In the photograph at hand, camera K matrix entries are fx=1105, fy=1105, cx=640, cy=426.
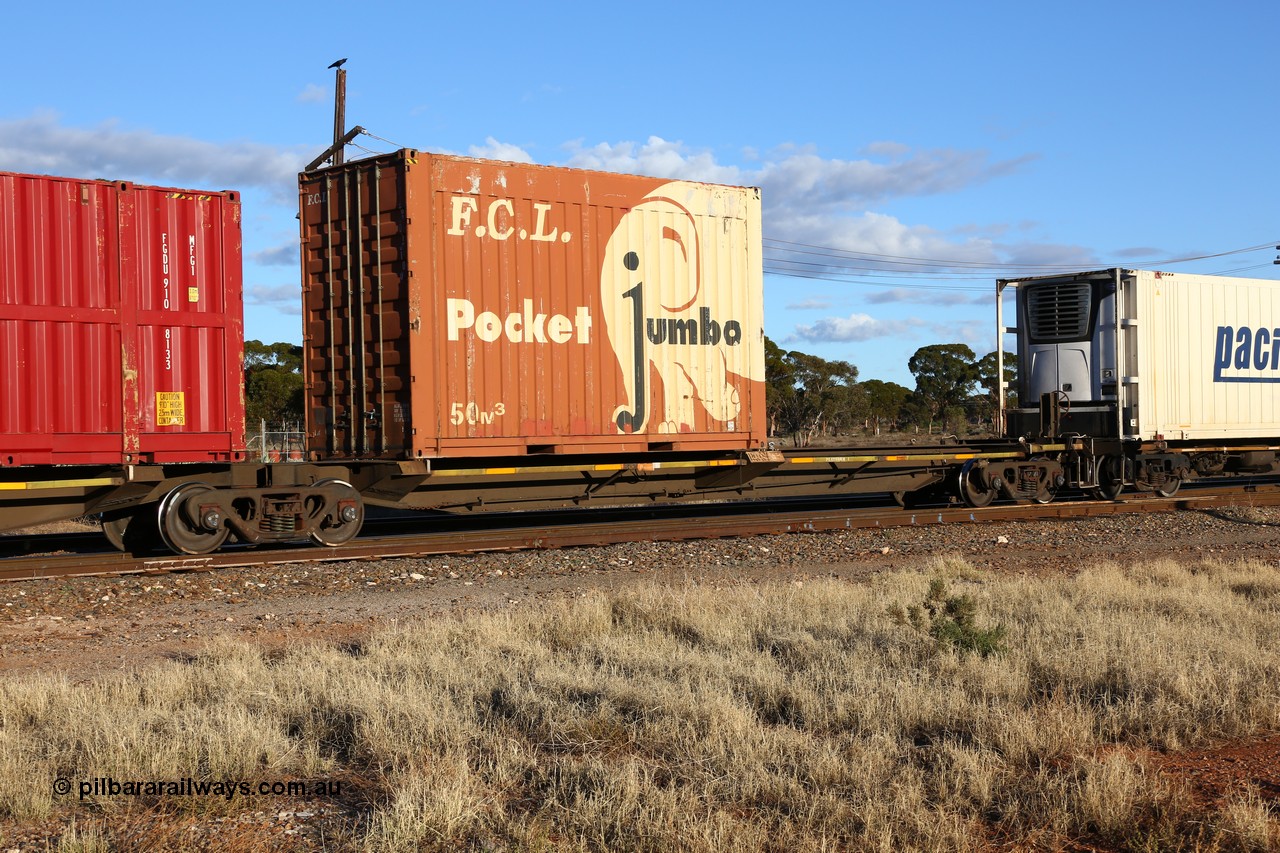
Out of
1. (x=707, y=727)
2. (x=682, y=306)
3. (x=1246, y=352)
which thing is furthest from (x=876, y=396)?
A: (x=707, y=727)

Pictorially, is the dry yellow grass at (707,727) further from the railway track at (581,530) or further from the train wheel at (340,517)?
the train wheel at (340,517)

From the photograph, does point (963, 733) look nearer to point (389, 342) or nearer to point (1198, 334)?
point (389, 342)

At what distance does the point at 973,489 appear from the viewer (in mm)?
17469

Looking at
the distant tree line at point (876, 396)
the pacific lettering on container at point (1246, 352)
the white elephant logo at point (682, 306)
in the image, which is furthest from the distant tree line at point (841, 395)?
the white elephant logo at point (682, 306)

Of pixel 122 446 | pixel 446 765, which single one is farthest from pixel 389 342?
pixel 446 765

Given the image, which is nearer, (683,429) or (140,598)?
(140,598)

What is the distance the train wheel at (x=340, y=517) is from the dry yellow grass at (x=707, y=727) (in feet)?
14.5

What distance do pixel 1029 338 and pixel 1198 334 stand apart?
2890 millimetres

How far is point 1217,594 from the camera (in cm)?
928

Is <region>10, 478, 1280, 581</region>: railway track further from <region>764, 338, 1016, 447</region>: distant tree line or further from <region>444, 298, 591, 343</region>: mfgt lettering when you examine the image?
<region>764, 338, 1016, 447</region>: distant tree line

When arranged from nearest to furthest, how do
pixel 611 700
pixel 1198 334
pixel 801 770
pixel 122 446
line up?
pixel 801 770 → pixel 611 700 → pixel 122 446 → pixel 1198 334

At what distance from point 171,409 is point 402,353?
2455mm

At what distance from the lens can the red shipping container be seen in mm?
10750

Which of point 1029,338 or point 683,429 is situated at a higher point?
point 1029,338
